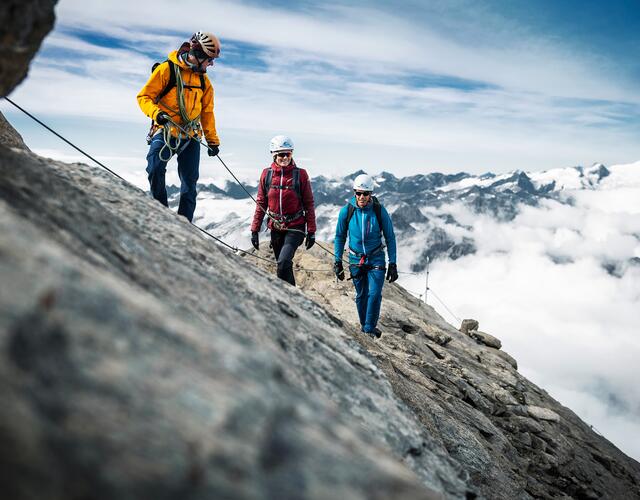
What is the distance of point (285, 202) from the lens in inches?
453

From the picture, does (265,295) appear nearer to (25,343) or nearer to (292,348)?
(292,348)

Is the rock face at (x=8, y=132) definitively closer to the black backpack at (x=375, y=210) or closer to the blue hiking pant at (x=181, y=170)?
the blue hiking pant at (x=181, y=170)

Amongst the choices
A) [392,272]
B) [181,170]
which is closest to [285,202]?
[181,170]

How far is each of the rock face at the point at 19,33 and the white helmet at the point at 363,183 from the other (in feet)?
27.9

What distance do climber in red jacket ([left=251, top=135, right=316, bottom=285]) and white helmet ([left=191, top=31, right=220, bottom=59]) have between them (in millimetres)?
2333

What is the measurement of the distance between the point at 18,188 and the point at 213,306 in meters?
2.02

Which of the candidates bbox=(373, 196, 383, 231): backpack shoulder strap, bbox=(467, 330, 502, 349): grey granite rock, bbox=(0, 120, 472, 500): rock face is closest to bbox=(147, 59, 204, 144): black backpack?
bbox=(373, 196, 383, 231): backpack shoulder strap

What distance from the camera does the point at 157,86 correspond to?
32.3 ft

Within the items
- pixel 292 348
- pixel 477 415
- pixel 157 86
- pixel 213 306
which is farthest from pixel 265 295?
pixel 477 415

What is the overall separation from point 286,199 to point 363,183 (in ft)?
6.81

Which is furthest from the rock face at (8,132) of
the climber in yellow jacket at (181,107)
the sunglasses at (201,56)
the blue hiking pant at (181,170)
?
the sunglasses at (201,56)

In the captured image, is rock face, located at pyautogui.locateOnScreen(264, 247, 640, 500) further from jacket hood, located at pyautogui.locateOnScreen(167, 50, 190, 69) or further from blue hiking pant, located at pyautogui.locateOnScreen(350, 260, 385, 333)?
jacket hood, located at pyautogui.locateOnScreen(167, 50, 190, 69)

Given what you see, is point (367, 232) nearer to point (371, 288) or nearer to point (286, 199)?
point (371, 288)

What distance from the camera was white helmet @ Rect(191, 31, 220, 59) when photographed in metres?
9.68
